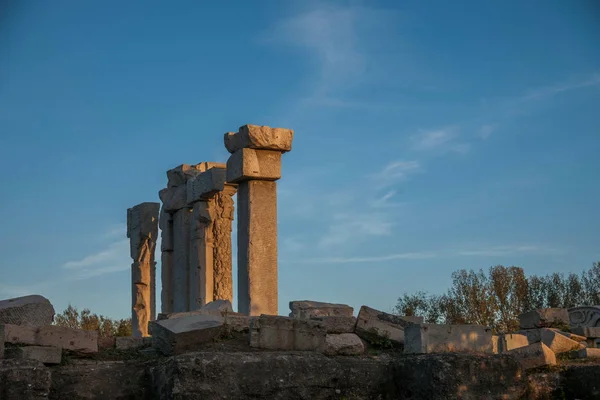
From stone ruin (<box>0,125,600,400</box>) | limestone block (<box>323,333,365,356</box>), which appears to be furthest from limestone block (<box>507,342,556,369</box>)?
limestone block (<box>323,333,365,356</box>)

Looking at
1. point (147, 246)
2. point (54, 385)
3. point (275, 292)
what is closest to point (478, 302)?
point (147, 246)

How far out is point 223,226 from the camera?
2316 centimetres

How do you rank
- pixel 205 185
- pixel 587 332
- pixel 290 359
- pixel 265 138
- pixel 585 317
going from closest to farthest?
1. pixel 290 359
2. pixel 587 332
3. pixel 585 317
4. pixel 265 138
5. pixel 205 185

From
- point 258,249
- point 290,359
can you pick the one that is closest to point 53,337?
point 290,359

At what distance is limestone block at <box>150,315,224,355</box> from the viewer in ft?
27.7

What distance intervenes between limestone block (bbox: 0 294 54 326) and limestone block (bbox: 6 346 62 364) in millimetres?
1798

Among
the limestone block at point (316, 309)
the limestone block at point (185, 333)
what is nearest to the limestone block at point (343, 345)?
the limestone block at point (185, 333)

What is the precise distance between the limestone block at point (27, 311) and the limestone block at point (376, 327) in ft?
11.6

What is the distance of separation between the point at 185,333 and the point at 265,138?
33.3 ft

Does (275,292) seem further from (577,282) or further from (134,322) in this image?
(577,282)

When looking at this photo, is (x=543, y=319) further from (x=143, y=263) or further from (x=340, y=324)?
(x=143, y=263)

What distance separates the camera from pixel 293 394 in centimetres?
782

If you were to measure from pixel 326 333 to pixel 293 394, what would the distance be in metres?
1.31

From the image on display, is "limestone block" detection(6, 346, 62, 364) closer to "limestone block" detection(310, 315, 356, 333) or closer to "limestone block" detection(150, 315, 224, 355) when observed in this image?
"limestone block" detection(150, 315, 224, 355)
